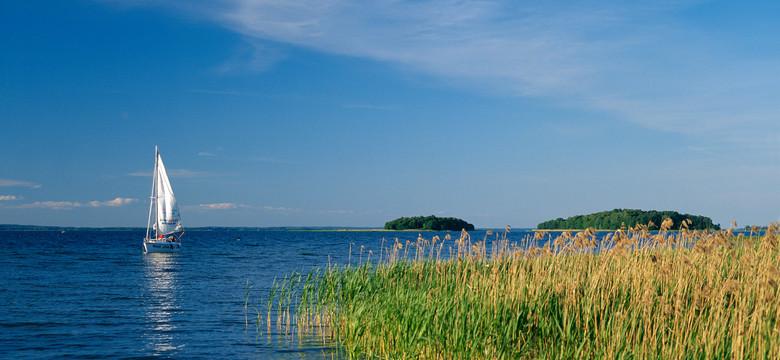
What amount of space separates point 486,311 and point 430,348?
4.27 feet

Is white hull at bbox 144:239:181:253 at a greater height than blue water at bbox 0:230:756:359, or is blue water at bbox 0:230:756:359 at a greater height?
white hull at bbox 144:239:181:253

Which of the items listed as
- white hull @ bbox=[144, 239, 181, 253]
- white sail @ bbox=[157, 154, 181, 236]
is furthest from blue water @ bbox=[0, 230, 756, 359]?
white sail @ bbox=[157, 154, 181, 236]

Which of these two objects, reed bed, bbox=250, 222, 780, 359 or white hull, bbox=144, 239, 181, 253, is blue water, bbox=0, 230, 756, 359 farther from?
white hull, bbox=144, 239, 181, 253

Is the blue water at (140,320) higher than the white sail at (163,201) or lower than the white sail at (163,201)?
lower

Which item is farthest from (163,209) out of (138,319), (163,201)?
(138,319)

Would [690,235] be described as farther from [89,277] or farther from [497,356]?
[89,277]

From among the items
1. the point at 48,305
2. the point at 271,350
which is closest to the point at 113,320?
the point at 48,305

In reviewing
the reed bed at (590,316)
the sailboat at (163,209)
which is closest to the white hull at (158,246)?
the sailboat at (163,209)

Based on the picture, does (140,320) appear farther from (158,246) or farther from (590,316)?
(158,246)

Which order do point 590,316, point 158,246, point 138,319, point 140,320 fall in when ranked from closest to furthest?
point 590,316, point 140,320, point 138,319, point 158,246

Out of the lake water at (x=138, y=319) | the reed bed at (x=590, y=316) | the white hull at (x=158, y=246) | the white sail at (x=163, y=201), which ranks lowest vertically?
the lake water at (x=138, y=319)

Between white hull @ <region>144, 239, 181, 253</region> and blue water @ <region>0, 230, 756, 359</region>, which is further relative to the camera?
white hull @ <region>144, 239, 181, 253</region>

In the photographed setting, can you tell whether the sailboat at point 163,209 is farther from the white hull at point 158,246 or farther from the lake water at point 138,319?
the lake water at point 138,319

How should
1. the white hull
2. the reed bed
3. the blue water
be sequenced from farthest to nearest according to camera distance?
1. the white hull
2. the blue water
3. the reed bed
